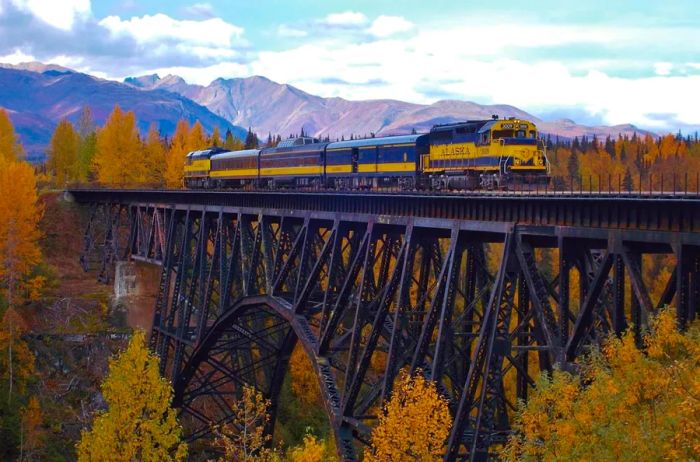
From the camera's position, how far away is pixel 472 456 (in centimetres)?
2214

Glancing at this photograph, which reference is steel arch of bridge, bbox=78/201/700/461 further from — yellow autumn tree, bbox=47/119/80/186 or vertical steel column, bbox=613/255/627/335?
yellow autumn tree, bbox=47/119/80/186

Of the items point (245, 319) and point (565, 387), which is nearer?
point (565, 387)

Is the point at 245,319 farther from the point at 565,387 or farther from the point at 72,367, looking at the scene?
the point at 565,387

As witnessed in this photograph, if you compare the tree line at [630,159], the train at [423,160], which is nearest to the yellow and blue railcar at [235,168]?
the train at [423,160]

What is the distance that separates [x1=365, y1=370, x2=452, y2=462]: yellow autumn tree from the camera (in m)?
22.8

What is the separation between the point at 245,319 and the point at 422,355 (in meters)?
22.9

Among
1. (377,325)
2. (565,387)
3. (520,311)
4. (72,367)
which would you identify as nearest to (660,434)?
(565,387)

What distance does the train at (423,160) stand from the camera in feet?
111

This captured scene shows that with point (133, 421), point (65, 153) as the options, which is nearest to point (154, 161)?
point (65, 153)

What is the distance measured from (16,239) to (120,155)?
150ft

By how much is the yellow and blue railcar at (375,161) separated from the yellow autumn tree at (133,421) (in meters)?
13.8

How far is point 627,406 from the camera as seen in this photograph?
15625 mm

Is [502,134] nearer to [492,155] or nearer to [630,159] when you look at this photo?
[492,155]

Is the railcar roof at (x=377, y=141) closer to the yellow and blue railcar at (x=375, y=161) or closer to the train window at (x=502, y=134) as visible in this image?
the yellow and blue railcar at (x=375, y=161)
